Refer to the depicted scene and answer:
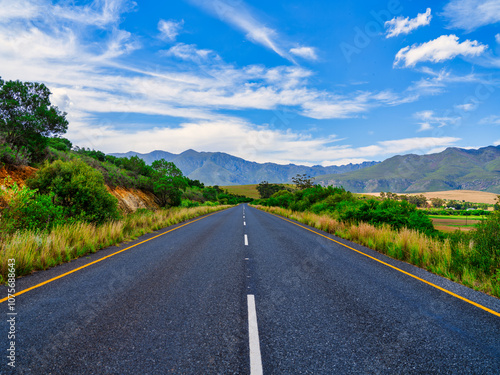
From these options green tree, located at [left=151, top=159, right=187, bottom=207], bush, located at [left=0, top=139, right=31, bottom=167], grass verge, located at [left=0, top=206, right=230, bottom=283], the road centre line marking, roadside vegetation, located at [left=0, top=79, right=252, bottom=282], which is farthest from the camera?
green tree, located at [left=151, top=159, right=187, bottom=207]

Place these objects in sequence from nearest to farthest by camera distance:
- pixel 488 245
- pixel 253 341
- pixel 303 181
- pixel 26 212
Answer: pixel 253 341, pixel 488 245, pixel 26 212, pixel 303 181

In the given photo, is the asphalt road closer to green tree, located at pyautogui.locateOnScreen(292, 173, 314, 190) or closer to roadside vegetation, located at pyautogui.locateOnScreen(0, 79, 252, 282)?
roadside vegetation, located at pyautogui.locateOnScreen(0, 79, 252, 282)

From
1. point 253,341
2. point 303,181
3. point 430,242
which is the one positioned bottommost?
point 430,242

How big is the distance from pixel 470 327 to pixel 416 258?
415 centimetres

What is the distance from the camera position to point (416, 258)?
23.1 feet

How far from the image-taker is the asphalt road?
2.54 meters

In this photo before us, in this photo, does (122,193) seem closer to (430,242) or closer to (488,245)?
(430,242)

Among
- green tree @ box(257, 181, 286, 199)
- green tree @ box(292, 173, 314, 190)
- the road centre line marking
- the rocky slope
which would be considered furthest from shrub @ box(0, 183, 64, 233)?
green tree @ box(257, 181, 286, 199)

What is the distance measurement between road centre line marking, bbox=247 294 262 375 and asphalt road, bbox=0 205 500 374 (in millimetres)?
16

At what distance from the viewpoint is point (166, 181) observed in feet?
82.6

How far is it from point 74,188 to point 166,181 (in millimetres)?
15043

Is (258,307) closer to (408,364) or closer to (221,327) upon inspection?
(221,327)

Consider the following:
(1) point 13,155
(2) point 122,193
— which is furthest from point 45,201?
(2) point 122,193

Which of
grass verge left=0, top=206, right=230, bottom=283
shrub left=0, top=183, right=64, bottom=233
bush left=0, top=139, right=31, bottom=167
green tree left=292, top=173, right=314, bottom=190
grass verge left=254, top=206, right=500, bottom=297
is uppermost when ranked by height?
bush left=0, top=139, right=31, bottom=167
